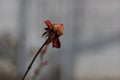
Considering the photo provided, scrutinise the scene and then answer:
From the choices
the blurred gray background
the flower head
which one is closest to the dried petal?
the flower head

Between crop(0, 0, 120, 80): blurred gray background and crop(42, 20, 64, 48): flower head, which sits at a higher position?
crop(42, 20, 64, 48): flower head

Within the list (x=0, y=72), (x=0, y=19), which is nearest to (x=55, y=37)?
(x=0, y=72)

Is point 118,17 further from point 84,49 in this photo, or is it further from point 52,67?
point 52,67

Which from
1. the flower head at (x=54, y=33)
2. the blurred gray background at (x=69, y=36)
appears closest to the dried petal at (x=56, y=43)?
the flower head at (x=54, y=33)

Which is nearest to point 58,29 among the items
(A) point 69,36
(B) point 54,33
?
(B) point 54,33

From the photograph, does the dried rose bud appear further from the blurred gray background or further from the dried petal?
the blurred gray background

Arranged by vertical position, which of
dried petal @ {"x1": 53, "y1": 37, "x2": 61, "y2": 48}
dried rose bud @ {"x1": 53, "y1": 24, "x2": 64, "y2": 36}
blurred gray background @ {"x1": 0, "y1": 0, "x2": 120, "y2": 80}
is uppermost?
dried rose bud @ {"x1": 53, "y1": 24, "x2": 64, "y2": 36}

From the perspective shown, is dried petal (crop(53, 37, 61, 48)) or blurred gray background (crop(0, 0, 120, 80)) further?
blurred gray background (crop(0, 0, 120, 80))

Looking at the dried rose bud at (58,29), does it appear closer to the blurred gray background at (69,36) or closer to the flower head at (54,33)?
the flower head at (54,33)
